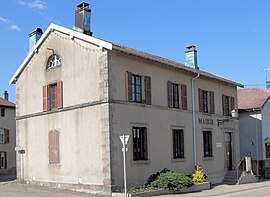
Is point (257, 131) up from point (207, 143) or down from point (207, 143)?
up

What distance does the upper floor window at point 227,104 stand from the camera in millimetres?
28031

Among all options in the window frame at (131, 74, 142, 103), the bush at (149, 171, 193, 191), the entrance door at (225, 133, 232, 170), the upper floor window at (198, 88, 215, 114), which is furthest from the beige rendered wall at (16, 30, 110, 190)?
the entrance door at (225, 133, 232, 170)

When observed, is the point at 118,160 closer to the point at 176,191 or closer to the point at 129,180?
the point at 129,180

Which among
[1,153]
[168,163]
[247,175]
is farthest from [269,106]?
[1,153]

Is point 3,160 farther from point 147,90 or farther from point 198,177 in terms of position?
point 147,90

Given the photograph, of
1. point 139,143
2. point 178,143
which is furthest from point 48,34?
point 178,143

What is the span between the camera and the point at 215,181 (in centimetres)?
2600

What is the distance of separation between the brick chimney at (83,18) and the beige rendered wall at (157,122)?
2729 millimetres

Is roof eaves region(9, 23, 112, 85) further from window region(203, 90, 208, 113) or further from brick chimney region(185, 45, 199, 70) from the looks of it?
brick chimney region(185, 45, 199, 70)

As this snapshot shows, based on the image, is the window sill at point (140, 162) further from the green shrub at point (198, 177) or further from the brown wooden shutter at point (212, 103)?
the brown wooden shutter at point (212, 103)

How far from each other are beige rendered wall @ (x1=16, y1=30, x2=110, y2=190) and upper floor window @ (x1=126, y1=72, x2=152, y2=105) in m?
1.59

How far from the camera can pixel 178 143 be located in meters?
23.2

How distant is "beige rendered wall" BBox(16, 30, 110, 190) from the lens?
62.6ft

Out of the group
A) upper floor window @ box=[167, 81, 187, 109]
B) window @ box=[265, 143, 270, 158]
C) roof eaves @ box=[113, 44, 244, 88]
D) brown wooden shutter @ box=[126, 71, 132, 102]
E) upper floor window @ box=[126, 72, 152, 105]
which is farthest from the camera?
window @ box=[265, 143, 270, 158]
